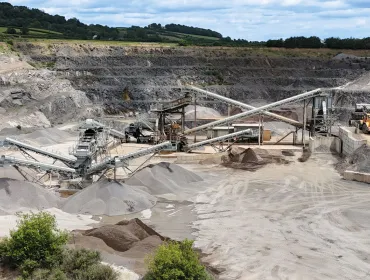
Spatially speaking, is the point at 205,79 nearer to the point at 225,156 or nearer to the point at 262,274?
the point at 225,156

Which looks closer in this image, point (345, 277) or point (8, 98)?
point (345, 277)

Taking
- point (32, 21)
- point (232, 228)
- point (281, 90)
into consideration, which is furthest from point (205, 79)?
point (32, 21)

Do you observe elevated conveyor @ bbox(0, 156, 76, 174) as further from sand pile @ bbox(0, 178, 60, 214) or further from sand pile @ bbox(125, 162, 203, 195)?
sand pile @ bbox(125, 162, 203, 195)

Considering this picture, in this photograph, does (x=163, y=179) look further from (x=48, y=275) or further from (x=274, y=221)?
(x=48, y=275)

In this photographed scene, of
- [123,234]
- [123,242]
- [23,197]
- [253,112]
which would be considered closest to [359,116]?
[253,112]

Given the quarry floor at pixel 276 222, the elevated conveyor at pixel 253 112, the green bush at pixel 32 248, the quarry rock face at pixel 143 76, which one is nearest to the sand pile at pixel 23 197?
the quarry floor at pixel 276 222

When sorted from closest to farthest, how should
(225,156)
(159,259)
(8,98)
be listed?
1. (159,259)
2. (225,156)
3. (8,98)

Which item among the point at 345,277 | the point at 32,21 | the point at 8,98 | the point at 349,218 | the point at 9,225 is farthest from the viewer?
the point at 32,21
